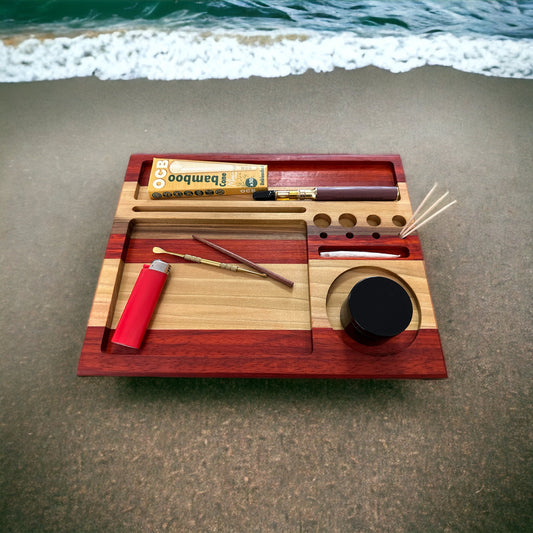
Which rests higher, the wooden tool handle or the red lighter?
the wooden tool handle

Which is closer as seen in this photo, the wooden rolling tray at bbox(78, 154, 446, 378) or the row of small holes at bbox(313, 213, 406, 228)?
the wooden rolling tray at bbox(78, 154, 446, 378)

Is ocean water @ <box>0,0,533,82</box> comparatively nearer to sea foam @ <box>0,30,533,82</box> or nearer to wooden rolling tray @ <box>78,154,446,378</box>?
sea foam @ <box>0,30,533,82</box>

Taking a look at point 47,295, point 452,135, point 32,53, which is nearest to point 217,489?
point 47,295

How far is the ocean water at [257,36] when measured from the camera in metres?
1.81

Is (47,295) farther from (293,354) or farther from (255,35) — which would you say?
(255,35)

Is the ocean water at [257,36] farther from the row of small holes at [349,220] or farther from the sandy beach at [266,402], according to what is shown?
the row of small holes at [349,220]

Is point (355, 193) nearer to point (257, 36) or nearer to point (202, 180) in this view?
point (202, 180)

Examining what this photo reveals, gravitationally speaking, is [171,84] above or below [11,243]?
above

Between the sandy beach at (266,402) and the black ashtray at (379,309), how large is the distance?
1.34 ft

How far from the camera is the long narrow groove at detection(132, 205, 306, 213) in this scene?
37.7 inches

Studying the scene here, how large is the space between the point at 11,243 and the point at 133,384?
83 centimetres

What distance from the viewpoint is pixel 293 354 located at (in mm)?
780

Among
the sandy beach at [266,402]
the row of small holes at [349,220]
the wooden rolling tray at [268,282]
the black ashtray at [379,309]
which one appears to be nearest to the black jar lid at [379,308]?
the black ashtray at [379,309]

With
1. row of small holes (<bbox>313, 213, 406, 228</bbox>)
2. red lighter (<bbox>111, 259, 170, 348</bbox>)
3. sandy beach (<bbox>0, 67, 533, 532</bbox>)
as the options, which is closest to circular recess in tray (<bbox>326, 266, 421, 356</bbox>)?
row of small holes (<bbox>313, 213, 406, 228</bbox>)
